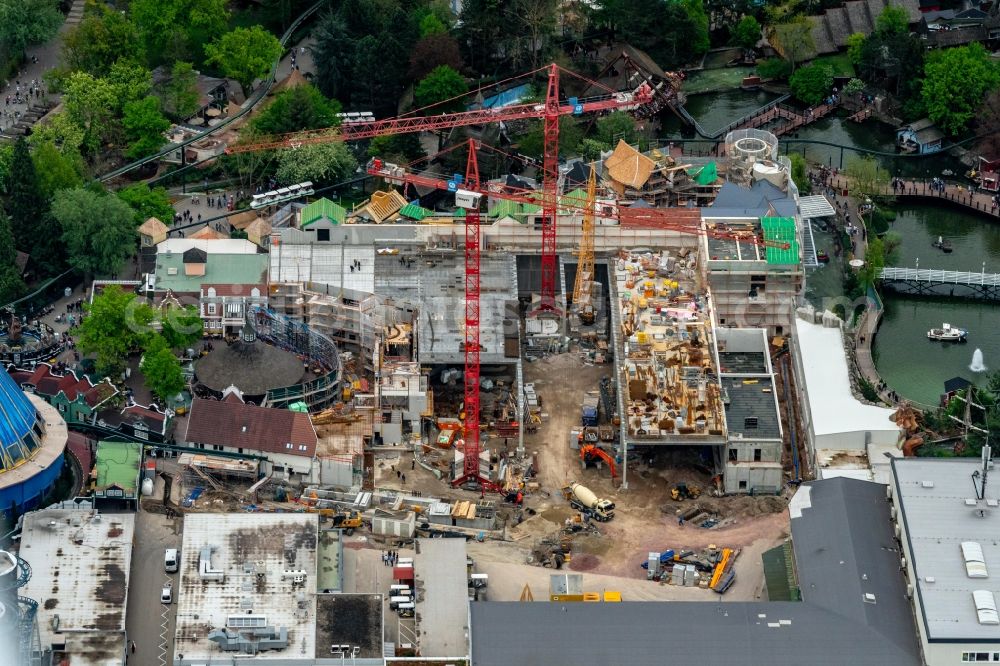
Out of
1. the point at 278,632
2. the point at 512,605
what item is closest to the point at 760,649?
the point at 512,605

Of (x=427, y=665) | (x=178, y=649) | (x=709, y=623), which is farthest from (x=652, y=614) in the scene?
(x=178, y=649)

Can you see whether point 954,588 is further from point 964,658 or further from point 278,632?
point 278,632

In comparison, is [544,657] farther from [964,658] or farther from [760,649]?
[964,658]

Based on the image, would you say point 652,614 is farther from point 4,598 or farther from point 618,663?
point 4,598

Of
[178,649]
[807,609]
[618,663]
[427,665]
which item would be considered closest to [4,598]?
[178,649]
